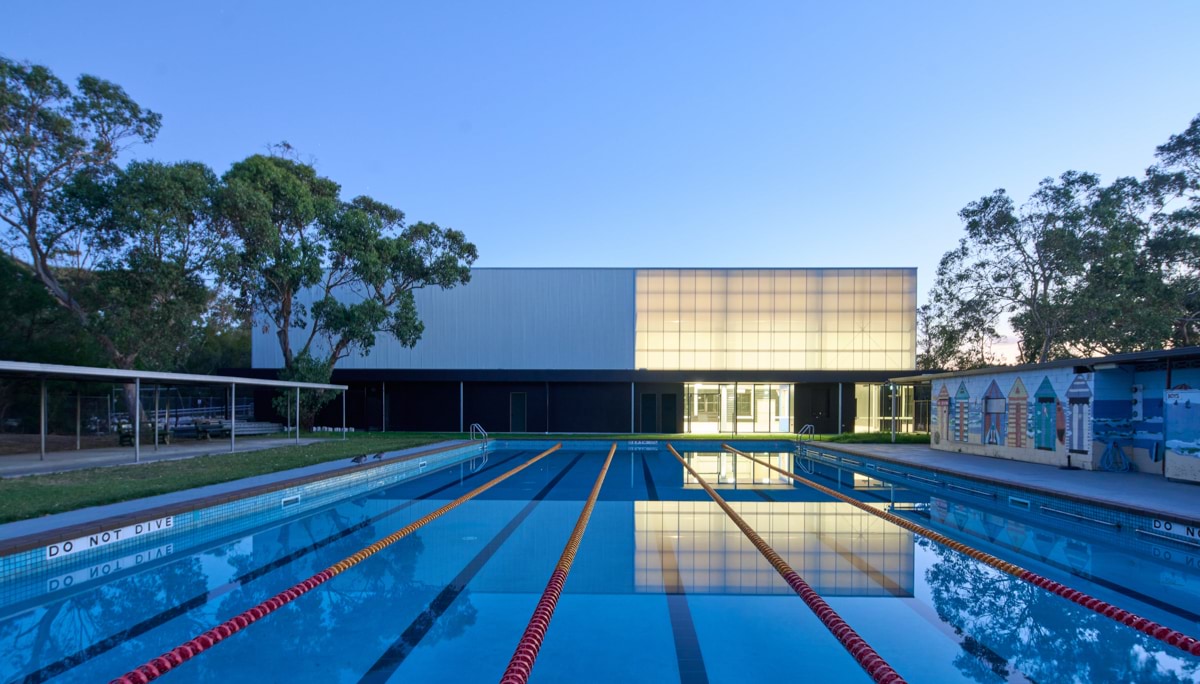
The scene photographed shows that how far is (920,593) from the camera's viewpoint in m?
5.45

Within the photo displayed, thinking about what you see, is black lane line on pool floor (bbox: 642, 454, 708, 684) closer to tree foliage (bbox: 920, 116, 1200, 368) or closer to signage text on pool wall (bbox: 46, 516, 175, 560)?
signage text on pool wall (bbox: 46, 516, 175, 560)

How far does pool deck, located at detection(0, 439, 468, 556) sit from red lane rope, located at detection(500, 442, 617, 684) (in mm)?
4457

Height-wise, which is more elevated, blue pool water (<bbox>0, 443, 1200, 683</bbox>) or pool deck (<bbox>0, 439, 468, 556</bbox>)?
pool deck (<bbox>0, 439, 468, 556</bbox>)

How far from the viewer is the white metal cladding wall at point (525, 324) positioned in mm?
25312

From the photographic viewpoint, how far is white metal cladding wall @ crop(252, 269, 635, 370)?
25.3 meters

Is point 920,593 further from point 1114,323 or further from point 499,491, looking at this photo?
point 1114,323

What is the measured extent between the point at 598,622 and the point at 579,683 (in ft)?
3.29

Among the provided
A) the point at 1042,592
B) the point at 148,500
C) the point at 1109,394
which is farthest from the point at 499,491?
the point at 1109,394

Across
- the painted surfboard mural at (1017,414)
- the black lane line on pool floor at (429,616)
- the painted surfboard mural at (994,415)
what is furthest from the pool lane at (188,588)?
the painted surfboard mural at (994,415)

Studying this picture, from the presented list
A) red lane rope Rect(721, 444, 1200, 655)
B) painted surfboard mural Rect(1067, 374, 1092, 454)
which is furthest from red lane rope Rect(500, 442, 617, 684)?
painted surfboard mural Rect(1067, 374, 1092, 454)

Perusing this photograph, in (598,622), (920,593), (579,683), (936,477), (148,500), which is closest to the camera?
(579,683)

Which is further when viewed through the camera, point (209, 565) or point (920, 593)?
point (209, 565)

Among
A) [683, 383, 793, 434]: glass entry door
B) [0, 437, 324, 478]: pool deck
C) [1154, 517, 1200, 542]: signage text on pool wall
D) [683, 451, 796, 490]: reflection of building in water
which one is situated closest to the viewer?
[1154, 517, 1200, 542]: signage text on pool wall

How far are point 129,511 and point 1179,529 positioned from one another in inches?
453
